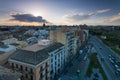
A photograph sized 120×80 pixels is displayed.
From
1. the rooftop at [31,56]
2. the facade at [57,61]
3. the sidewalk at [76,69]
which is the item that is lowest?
the sidewalk at [76,69]

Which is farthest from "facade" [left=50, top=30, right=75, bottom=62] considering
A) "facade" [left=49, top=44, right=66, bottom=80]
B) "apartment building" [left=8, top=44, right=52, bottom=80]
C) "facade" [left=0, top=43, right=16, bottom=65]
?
"facade" [left=0, top=43, right=16, bottom=65]

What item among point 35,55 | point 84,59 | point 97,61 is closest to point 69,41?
point 84,59

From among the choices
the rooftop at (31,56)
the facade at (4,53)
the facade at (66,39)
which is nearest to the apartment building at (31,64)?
the rooftop at (31,56)

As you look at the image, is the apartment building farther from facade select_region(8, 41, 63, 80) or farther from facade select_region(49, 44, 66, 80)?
facade select_region(49, 44, 66, 80)

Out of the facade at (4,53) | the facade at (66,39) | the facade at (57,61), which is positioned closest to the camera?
the facade at (4,53)

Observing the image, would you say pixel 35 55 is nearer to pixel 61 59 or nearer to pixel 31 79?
pixel 31 79

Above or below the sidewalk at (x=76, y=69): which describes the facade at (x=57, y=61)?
above

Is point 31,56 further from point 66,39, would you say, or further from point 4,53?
point 66,39

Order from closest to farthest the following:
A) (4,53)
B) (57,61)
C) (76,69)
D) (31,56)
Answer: (31,56) → (4,53) → (57,61) → (76,69)

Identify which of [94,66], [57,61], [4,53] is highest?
[4,53]

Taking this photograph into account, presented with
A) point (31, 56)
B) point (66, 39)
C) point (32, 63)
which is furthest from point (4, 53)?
point (66, 39)

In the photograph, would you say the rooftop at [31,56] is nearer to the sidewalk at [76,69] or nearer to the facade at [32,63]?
the facade at [32,63]
